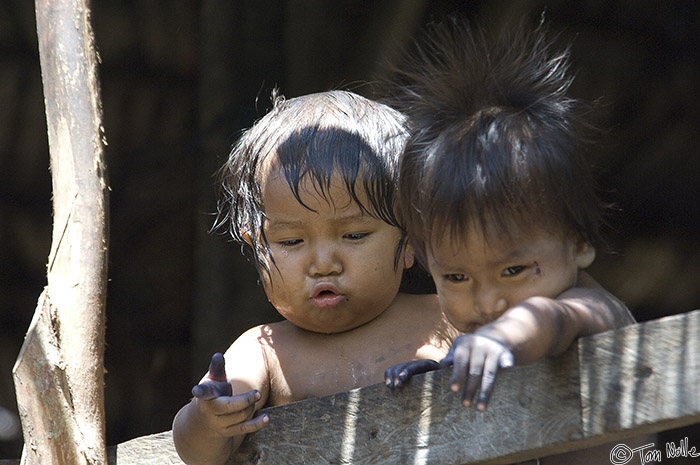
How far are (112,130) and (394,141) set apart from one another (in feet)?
7.45

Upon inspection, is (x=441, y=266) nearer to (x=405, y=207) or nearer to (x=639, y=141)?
(x=405, y=207)

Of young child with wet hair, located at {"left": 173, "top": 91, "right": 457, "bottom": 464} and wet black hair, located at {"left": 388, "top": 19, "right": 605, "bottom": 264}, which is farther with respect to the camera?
young child with wet hair, located at {"left": 173, "top": 91, "right": 457, "bottom": 464}

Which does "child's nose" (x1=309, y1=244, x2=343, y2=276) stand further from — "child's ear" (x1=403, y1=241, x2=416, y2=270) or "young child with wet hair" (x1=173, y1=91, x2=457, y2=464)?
"child's ear" (x1=403, y1=241, x2=416, y2=270)

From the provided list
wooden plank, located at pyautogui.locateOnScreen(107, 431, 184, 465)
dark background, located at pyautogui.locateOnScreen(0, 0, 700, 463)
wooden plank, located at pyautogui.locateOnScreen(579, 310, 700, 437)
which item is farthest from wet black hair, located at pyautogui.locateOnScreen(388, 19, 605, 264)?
dark background, located at pyautogui.locateOnScreen(0, 0, 700, 463)

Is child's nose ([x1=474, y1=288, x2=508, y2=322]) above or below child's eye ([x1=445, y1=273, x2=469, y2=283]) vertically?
below

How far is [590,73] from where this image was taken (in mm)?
3764

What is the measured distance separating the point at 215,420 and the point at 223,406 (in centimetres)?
3

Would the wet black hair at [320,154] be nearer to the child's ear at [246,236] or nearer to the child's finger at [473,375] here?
the child's ear at [246,236]

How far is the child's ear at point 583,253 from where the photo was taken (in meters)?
1.69

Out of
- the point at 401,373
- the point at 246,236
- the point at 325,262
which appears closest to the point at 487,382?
the point at 401,373

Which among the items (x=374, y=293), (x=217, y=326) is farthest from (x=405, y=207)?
(x=217, y=326)

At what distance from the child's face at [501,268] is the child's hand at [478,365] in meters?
0.37

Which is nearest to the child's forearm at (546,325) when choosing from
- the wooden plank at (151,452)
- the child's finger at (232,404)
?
the child's finger at (232,404)

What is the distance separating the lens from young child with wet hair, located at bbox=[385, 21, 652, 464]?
1.60m
